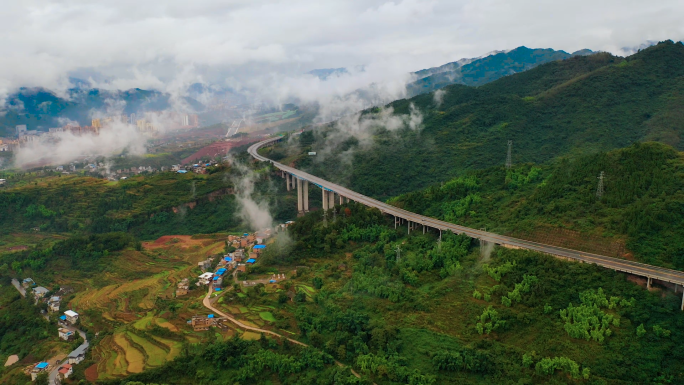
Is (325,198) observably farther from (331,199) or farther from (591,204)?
(591,204)

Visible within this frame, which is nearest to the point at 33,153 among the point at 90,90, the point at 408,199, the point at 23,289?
the point at 90,90

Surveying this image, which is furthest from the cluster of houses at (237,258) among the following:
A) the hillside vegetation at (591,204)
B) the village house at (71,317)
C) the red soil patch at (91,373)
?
the hillside vegetation at (591,204)

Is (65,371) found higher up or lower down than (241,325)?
lower down

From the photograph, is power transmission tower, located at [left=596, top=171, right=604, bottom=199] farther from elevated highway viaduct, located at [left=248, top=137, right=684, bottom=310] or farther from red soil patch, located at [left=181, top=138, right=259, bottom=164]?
red soil patch, located at [left=181, top=138, right=259, bottom=164]

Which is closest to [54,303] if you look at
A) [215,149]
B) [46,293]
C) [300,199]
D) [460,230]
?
[46,293]

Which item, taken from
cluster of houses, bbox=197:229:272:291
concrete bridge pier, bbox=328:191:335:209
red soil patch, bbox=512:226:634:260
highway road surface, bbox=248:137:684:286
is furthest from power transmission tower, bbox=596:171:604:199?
concrete bridge pier, bbox=328:191:335:209

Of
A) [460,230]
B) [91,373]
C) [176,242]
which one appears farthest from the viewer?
[176,242]

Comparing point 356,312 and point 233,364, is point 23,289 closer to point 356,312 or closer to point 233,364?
point 233,364
